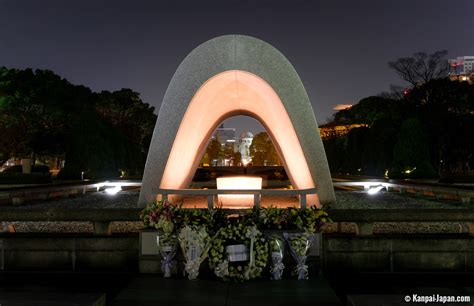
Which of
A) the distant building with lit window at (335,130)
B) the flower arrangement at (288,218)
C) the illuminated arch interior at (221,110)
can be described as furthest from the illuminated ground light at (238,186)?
the distant building with lit window at (335,130)

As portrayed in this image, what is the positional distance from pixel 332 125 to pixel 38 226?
59739 millimetres

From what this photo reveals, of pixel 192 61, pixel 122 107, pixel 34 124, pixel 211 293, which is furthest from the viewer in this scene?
pixel 122 107

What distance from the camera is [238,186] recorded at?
14.4 meters

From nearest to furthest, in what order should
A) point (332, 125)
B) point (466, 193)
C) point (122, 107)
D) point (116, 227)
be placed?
1. point (116, 227)
2. point (466, 193)
3. point (122, 107)
4. point (332, 125)

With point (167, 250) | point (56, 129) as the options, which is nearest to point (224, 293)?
point (167, 250)

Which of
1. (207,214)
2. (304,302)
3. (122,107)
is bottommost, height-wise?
(304,302)

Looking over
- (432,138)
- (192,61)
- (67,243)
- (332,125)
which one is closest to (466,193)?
(192,61)

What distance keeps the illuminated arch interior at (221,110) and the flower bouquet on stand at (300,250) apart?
5174 mm

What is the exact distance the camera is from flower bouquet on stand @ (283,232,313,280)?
6.05 m

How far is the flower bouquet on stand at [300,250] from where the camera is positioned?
19.9 feet

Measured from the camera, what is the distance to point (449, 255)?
6668 millimetres

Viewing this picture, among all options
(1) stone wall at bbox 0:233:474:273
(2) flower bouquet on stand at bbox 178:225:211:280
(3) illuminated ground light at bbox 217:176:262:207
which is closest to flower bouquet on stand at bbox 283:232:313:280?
(1) stone wall at bbox 0:233:474:273

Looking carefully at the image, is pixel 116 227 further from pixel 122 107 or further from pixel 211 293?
pixel 122 107

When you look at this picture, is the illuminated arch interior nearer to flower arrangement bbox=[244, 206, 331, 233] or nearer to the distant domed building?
flower arrangement bbox=[244, 206, 331, 233]
